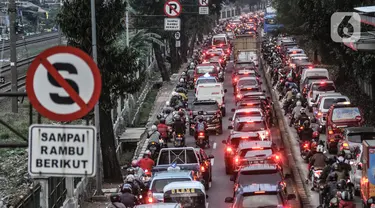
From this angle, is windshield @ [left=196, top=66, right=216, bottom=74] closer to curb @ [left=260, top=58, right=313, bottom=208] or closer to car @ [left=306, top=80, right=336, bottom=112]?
curb @ [left=260, top=58, right=313, bottom=208]

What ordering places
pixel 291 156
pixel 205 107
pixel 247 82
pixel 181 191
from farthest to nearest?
pixel 247 82 → pixel 205 107 → pixel 291 156 → pixel 181 191

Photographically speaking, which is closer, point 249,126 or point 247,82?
point 249,126

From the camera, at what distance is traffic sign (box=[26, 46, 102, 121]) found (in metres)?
7.68

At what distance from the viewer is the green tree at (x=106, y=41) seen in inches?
1155

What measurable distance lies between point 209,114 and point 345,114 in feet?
31.2

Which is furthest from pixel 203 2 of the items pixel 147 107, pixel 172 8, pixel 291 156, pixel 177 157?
pixel 177 157

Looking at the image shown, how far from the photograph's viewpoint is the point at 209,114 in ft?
139

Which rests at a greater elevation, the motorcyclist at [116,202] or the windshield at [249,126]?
the motorcyclist at [116,202]

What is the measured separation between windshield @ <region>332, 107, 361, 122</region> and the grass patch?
1434 cm

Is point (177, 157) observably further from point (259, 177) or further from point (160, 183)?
point (259, 177)

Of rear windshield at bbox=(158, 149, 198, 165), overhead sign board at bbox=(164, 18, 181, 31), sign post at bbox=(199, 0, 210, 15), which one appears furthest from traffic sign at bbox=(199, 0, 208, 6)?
rear windshield at bbox=(158, 149, 198, 165)

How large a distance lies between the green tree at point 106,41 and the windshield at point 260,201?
41.9ft

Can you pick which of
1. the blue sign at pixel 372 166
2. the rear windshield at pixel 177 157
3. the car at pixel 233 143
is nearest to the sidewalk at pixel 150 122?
the rear windshield at pixel 177 157

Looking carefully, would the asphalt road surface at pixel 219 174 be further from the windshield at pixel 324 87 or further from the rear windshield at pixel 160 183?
the rear windshield at pixel 160 183
